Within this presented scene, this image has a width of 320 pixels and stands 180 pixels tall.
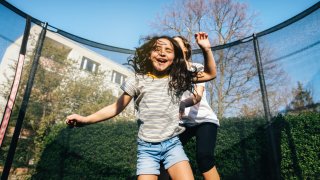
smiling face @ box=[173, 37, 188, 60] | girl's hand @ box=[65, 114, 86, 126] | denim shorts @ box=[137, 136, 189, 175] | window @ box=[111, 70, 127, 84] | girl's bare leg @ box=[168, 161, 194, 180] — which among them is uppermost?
window @ box=[111, 70, 127, 84]

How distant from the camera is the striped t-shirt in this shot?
3.78 feet

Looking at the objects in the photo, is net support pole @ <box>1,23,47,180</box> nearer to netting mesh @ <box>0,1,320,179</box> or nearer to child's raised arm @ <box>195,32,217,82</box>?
netting mesh @ <box>0,1,320,179</box>

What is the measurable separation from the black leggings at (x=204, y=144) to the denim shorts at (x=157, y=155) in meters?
0.35

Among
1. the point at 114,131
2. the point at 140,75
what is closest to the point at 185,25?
the point at 114,131

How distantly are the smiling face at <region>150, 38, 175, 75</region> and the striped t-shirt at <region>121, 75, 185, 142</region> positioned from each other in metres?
0.06

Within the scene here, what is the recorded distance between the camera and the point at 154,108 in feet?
3.93

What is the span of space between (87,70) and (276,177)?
211 centimetres

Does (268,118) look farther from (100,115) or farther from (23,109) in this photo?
(23,109)

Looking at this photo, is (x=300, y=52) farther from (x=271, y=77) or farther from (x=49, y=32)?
Result: (x=49, y=32)

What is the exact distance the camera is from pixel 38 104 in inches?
99.6

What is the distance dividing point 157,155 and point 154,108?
21 centimetres

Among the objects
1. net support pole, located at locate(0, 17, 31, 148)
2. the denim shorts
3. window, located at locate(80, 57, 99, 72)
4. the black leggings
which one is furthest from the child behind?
window, located at locate(80, 57, 99, 72)

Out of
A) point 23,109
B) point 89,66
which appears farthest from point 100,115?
point 89,66

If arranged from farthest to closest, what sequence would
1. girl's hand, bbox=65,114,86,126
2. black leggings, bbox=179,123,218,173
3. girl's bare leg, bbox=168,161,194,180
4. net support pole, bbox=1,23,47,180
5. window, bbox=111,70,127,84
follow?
window, bbox=111,70,127,84
net support pole, bbox=1,23,47,180
black leggings, bbox=179,123,218,173
girl's hand, bbox=65,114,86,126
girl's bare leg, bbox=168,161,194,180
